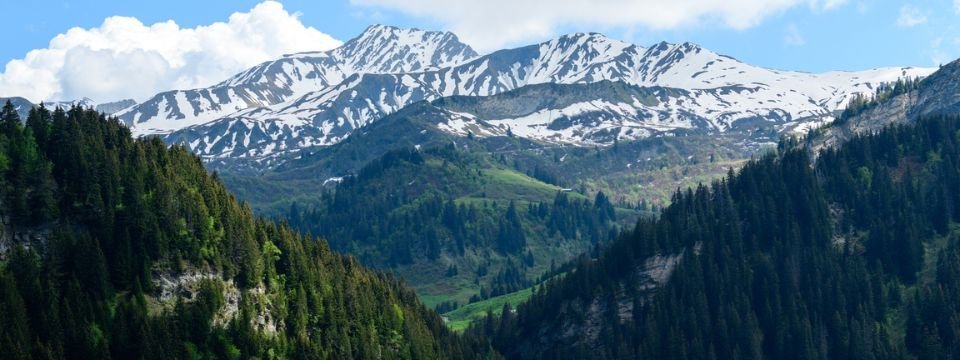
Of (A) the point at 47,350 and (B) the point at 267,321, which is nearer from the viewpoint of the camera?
(A) the point at 47,350

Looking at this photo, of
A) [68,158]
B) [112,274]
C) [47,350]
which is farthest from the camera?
[68,158]

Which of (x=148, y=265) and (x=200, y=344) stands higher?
(x=148, y=265)

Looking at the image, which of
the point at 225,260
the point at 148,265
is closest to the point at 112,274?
the point at 148,265

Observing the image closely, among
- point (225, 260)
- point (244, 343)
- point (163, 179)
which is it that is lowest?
point (244, 343)

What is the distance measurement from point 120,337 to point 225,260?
29423mm

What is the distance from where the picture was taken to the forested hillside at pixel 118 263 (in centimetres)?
16012

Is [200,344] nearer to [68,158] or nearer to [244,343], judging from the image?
[244,343]

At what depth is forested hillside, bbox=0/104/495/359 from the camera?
6304 inches

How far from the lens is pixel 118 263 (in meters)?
172

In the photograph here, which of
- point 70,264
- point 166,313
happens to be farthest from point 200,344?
point 70,264

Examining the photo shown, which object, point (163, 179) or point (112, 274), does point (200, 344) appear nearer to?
point (112, 274)

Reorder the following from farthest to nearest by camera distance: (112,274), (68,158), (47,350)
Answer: (68,158) < (112,274) < (47,350)

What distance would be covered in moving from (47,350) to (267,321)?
44.1 meters

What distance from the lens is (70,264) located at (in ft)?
554
